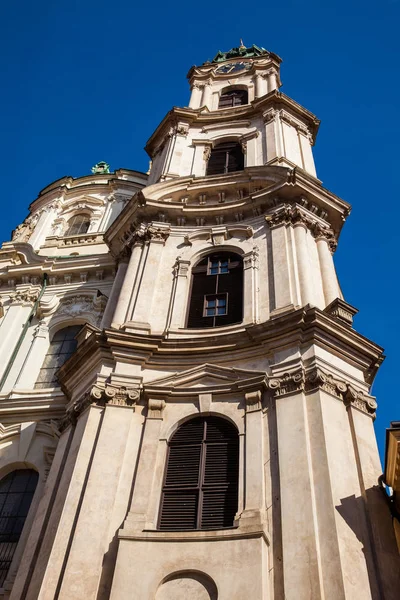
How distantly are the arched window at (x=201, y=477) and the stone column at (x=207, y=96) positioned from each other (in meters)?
19.7

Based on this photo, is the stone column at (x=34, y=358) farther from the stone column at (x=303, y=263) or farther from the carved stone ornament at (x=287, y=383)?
the stone column at (x=303, y=263)

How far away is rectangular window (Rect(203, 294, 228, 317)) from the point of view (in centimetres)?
1739

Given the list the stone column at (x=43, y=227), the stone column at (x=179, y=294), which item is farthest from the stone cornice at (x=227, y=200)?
the stone column at (x=43, y=227)

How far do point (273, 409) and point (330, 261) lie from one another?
641 cm

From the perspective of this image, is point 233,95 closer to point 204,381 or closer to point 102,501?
point 204,381

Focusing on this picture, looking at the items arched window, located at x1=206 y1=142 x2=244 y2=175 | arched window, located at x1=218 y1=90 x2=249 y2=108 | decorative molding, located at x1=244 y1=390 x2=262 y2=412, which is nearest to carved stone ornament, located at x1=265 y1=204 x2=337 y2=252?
arched window, located at x1=206 y1=142 x2=244 y2=175

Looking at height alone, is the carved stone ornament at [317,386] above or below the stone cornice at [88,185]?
below

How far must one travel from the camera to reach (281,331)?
15.0 metres

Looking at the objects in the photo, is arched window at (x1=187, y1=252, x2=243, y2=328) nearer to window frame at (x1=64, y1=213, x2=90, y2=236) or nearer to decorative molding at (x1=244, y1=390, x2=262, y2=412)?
decorative molding at (x1=244, y1=390, x2=262, y2=412)

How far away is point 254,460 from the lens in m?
12.9

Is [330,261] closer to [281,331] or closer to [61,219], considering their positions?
[281,331]

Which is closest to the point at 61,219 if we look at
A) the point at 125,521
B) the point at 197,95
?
the point at 197,95

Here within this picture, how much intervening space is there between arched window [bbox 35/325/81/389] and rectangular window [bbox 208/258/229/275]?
16.5 feet

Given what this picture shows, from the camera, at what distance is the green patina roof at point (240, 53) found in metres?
35.4
